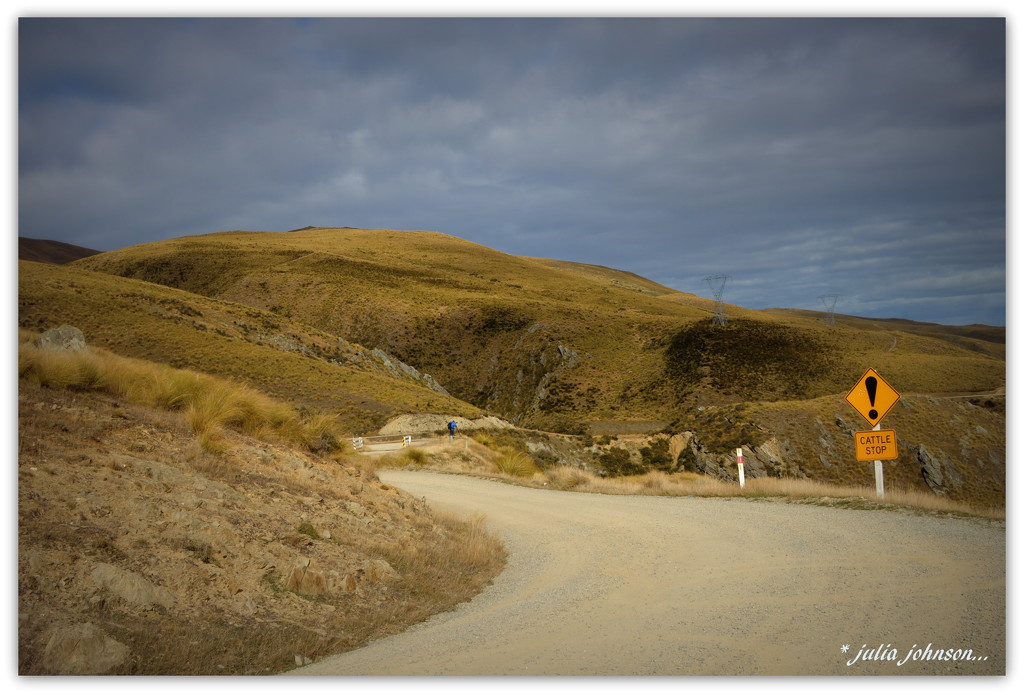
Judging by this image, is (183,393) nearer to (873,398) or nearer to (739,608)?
(739,608)

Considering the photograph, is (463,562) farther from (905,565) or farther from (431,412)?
(431,412)

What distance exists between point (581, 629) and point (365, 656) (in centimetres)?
184

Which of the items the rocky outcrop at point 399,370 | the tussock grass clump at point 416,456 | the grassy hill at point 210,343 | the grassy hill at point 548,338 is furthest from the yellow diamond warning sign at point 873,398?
the rocky outcrop at point 399,370

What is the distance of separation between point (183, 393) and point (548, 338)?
79156 millimetres

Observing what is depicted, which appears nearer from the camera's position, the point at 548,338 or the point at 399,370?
the point at 399,370

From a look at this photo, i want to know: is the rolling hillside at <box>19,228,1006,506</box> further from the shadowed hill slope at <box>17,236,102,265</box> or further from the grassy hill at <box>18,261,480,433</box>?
the shadowed hill slope at <box>17,236,102,265</box>

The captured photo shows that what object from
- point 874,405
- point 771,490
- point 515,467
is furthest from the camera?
point 515,467

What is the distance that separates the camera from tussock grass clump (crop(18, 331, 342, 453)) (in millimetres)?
9578

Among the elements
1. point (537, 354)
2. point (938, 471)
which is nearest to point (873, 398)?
point (938, 471)

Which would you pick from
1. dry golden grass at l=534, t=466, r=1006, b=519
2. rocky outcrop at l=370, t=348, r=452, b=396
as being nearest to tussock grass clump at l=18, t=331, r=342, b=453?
dry golden grass at l=534, t=466, r=1006, b=519

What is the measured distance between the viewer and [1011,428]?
255 inches

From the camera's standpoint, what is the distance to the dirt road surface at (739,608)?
4949mm

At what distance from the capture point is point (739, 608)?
598 cm

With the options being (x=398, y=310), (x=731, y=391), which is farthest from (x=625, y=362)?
(x=398, y=310)
